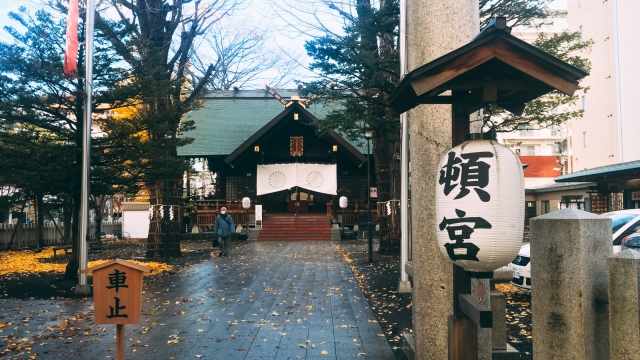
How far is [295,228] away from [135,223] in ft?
33.2

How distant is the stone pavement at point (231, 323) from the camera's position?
251 inches

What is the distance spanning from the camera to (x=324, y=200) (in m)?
30.6

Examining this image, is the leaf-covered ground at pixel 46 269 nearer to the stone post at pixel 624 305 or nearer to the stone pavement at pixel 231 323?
the stone pavement at pixel 231 323

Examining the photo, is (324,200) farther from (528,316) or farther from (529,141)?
(529,141)

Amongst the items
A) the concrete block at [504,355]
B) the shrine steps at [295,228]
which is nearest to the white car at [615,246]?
the concrete block at [504,355]

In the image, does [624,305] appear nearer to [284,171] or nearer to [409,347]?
[409,347]

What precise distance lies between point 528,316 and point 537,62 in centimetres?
618

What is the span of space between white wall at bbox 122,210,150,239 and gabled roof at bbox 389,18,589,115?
28485 mm

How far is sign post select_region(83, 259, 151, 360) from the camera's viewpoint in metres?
4.91

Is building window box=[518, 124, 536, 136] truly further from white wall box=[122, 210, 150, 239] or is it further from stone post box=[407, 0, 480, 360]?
white wall box=[122, 210, 150, 239]

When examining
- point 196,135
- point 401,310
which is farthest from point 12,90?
point 196,135

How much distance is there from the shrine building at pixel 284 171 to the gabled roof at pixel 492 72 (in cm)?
2255

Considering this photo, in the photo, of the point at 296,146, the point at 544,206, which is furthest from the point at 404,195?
the point at 544,206

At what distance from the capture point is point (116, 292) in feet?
16.3
